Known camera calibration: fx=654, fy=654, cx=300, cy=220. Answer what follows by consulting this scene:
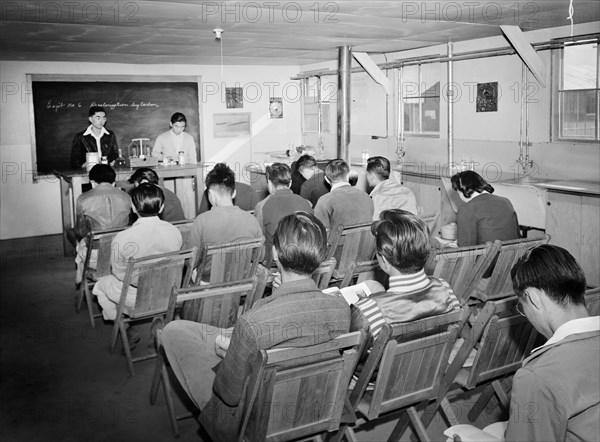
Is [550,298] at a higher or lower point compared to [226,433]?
higher

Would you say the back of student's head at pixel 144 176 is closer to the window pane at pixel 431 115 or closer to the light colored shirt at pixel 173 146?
the light colored shirt at pixel 173 146

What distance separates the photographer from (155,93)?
10.1 meters

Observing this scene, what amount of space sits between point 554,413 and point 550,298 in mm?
347

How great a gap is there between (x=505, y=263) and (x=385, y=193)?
66.1 inches

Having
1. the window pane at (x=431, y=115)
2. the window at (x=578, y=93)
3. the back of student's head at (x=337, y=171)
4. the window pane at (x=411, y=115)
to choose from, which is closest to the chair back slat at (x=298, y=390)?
the back of student's head at (x=337, y=171)

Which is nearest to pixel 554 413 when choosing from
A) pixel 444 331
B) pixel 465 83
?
pixel 444 331

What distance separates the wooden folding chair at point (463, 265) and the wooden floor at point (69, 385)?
0.67m

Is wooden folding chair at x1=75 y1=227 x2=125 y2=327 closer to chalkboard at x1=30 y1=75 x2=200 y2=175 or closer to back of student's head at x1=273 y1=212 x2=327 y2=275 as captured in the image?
back of student's head at x1=273 y1=212 x2=327 y2=275

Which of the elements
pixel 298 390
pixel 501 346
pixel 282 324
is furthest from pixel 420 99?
pixel 298 390

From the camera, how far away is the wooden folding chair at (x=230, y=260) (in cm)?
391

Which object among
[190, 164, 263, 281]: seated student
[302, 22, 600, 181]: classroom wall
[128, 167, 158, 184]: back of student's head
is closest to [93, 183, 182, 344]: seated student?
[190, 164, 263, 281]: seated student

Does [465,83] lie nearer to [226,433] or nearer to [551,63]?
[551,63]

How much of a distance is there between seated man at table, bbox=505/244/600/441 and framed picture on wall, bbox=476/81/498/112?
6.19m

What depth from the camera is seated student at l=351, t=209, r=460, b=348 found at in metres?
2.55
